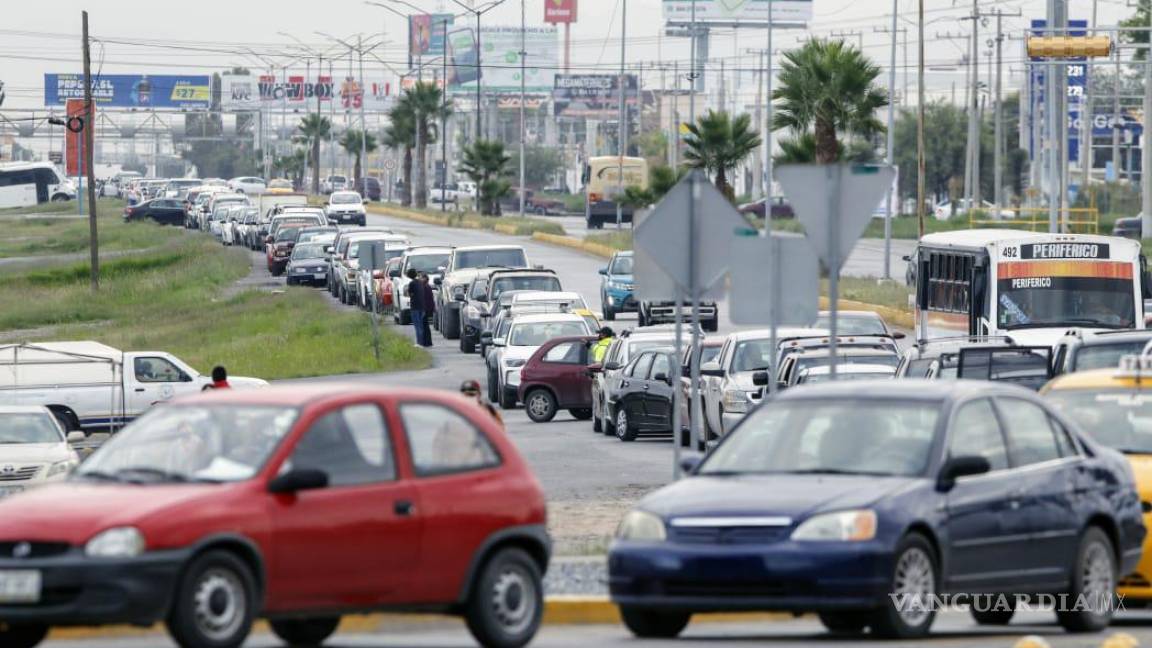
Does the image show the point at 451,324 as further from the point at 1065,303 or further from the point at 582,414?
the point at 1065,303

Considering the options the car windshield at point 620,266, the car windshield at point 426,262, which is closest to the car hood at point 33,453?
the car windshield at point 426,262

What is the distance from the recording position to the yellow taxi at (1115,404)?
48.6 ft

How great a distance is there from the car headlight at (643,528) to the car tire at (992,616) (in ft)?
8.08

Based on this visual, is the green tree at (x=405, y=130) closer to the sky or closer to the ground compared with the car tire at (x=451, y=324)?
closer to the sky

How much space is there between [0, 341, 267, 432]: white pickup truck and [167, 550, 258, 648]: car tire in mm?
22907

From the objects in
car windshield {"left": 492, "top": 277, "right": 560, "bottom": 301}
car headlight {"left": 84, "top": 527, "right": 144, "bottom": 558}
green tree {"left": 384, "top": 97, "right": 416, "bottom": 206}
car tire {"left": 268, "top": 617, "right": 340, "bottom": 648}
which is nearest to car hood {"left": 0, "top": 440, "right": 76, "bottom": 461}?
car tire {"left": 268, "top": 617, "right": 340, "bottom": 648}

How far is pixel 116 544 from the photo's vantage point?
1029 cm

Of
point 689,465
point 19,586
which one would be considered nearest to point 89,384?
point 689,465

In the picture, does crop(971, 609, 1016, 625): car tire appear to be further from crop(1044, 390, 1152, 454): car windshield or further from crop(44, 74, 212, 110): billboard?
crop(44, 74, 212, 110): billboard

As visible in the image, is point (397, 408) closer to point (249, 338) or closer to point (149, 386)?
point (149, 386)

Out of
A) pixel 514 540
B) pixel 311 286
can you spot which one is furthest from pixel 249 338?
pixel 514 540

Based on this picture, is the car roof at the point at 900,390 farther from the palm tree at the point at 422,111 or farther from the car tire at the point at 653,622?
the palm tree at the point at 422,111

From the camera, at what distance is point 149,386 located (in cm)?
3538

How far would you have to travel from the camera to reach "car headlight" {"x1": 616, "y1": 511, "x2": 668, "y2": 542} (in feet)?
38.9
